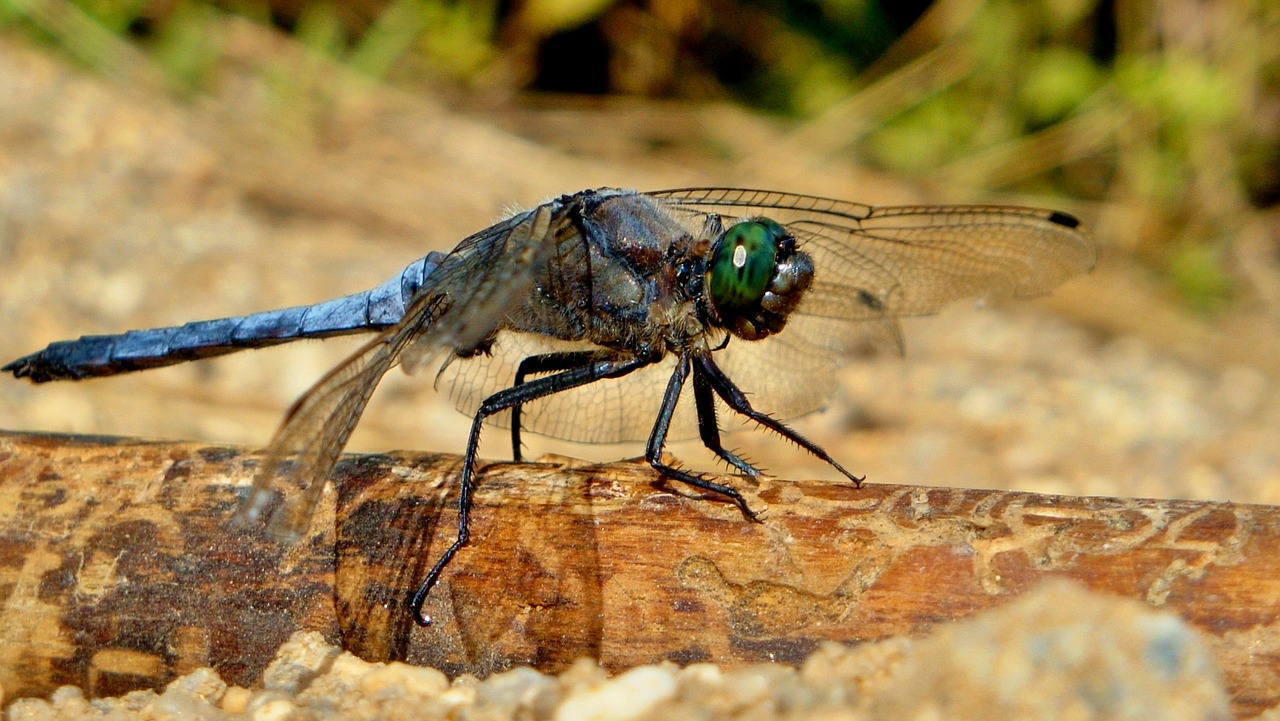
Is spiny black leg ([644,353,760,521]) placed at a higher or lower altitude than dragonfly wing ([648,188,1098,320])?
lower

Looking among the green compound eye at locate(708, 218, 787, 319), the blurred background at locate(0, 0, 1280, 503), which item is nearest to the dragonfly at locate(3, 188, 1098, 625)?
the green compound eye at locate(708, 218, 787, 319)

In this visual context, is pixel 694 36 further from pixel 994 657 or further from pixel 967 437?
pixel 994 657

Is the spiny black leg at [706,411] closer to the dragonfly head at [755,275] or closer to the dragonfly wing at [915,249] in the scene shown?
the dragonfly head at [755,275]

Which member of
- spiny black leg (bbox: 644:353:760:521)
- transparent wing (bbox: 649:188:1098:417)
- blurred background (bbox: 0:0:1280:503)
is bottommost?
spiny black leg (bbox: 644:353:760:521)

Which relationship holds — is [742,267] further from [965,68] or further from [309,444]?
[965,68]

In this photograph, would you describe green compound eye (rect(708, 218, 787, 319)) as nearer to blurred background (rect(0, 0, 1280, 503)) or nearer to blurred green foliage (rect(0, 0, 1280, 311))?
blurred background (rect(0, 0, 1280, 503))

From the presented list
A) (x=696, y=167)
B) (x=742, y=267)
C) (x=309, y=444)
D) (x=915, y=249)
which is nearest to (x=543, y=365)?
(x=742, y=267)

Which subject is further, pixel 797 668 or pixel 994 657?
pixel 797 668

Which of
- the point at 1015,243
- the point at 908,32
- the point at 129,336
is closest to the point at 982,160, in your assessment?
the point at 908,32
